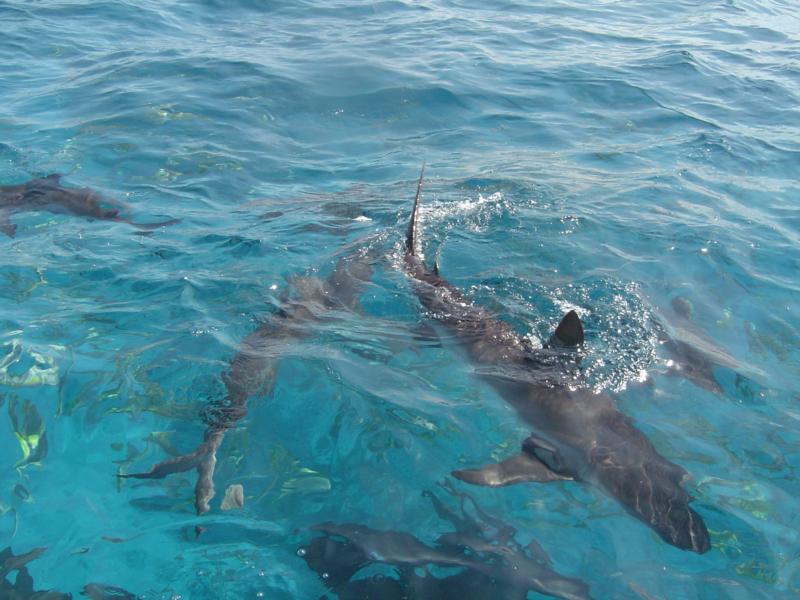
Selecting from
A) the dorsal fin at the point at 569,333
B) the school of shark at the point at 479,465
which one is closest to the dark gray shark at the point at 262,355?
the school of shark at the point at 479,465

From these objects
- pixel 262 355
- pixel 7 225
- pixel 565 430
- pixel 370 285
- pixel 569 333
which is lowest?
pixel 565 430

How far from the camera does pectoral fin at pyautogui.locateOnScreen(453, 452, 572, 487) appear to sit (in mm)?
5078

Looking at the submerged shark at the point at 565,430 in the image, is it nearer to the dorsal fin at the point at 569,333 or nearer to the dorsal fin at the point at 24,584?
the dorsal fin at the point at 569,333

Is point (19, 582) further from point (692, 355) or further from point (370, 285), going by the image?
point (692, 355)

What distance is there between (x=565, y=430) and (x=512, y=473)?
2.98 feet

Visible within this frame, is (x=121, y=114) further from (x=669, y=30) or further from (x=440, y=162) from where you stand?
(x=669, y=30)

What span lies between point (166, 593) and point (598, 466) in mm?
3346

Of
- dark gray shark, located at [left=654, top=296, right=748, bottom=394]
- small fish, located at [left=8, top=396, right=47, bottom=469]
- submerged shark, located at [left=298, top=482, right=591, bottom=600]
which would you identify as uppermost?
dark gray shark, located at [left=654, top=296, right=748, bottom=394]

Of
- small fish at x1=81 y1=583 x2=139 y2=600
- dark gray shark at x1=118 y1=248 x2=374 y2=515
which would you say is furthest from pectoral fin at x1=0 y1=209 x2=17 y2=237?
small fish at x1=81 y1=583 x2=139 y2=600

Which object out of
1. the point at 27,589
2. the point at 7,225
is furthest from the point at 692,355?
the point at 7,225

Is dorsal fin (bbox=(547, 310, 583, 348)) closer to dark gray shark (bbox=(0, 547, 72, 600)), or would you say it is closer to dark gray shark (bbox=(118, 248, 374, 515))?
dark gray shark (bbox=(118, 248, 374, 515))

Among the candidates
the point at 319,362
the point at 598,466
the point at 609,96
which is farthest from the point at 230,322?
the point at 609,96

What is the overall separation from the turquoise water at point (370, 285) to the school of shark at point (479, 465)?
0.10 meters

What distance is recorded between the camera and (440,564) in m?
4.42
